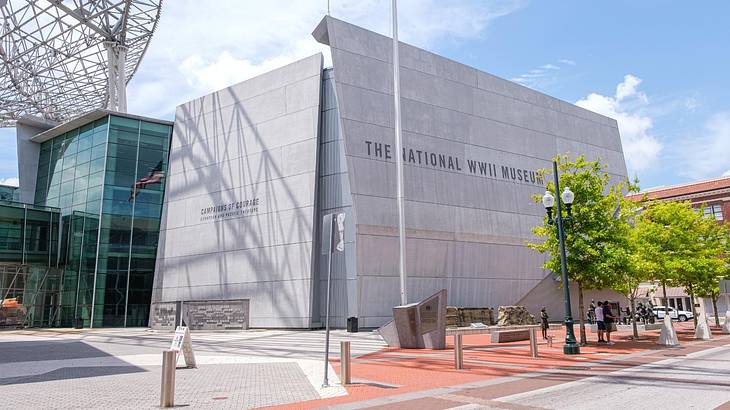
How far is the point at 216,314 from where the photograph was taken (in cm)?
3366

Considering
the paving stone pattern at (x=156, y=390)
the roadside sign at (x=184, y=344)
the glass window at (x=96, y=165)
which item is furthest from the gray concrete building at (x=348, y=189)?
the paving stone pattern at (x=156, y=390)

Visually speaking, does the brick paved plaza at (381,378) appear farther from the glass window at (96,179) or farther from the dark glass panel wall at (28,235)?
the dark glass panel wall at (28,235)

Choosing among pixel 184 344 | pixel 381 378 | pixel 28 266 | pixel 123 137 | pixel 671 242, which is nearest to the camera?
pixel 381 378

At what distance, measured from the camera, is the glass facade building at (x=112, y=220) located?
1545 inches

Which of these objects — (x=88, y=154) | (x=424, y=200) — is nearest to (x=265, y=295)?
(x=424, y=200)

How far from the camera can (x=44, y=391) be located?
11008 millimetres

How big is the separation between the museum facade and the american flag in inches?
7.0

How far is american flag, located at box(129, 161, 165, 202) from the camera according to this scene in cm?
4122

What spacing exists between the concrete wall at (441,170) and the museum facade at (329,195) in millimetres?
99

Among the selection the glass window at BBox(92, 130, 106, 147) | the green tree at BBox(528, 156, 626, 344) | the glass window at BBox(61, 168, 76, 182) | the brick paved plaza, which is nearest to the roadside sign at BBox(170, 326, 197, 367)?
the brick paved plaza

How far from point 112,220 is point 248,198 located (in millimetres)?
12232

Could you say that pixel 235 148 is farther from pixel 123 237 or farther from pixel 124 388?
pixel 124 388

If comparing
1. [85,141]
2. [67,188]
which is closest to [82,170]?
[85,141]

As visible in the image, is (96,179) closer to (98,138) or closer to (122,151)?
(122,151)
